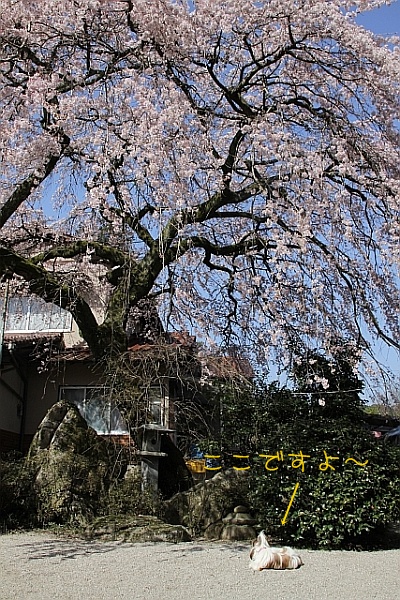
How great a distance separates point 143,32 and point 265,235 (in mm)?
3038

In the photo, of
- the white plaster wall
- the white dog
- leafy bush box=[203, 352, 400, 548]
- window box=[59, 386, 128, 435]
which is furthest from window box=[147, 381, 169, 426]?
the white plaster wall

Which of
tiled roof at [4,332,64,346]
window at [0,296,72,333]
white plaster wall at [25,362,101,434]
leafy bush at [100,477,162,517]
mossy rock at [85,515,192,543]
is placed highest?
window at [0,296,72,333]

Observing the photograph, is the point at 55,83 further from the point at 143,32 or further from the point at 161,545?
the point at 161,545

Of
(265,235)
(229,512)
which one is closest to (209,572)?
(229,512)

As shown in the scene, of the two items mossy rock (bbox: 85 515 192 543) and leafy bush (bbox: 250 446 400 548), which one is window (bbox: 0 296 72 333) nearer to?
mossy rock (bbox: 85 515 192 543)

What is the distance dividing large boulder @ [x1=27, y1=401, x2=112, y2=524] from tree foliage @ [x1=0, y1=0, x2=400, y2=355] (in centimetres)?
140

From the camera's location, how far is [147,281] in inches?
345

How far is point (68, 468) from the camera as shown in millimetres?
8281

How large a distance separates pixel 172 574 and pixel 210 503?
9.33 feet

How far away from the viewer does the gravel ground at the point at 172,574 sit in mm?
4977

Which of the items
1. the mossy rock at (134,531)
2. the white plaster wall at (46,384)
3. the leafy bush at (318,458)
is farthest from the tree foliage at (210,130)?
the white plaster wall at (46,384)

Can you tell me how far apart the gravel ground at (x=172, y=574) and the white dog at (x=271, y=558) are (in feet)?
0.29

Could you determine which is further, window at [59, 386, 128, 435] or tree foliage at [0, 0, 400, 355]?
window at [59, 386, 128, 435]

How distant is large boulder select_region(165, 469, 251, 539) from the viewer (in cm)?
834
